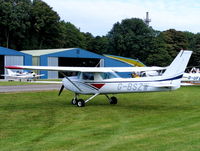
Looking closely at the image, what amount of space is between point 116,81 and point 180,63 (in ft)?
9.73

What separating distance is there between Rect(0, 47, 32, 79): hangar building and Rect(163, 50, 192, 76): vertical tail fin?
3335 cm

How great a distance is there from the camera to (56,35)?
214 feet

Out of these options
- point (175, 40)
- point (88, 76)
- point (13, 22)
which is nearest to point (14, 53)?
point (13, 22)

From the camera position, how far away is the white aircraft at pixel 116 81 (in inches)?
534

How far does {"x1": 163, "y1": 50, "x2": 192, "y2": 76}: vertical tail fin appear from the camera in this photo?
44.2 ft

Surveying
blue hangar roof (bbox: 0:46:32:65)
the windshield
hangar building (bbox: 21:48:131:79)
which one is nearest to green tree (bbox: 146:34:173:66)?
hangar building (bbox: 21:48:131:79)

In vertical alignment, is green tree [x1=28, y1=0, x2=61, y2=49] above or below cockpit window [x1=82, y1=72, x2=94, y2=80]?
above

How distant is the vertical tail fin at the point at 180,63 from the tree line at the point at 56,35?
48498 millimetres

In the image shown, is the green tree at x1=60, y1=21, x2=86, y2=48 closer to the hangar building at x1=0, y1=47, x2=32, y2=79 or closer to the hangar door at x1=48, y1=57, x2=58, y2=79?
the hangar door at x1=48, y1=57, x2=58, y2=79

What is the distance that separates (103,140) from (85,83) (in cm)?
769

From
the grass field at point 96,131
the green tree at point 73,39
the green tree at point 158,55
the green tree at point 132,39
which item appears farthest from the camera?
the green tree at point 73,39

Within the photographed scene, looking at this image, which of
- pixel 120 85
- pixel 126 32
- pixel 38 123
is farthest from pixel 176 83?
pixel 126 32

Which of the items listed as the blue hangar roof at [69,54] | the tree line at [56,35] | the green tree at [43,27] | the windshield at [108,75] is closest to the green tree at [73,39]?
the tree line at [56,35]

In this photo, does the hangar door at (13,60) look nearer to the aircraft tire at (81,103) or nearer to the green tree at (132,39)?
the green tree at (132,39)
